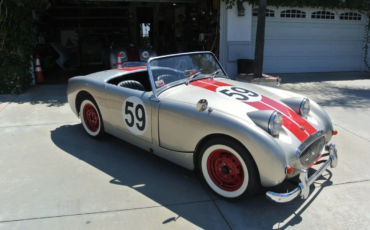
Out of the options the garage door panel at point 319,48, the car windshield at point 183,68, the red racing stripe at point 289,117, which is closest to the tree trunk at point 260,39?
the garage door panel at point 319,48

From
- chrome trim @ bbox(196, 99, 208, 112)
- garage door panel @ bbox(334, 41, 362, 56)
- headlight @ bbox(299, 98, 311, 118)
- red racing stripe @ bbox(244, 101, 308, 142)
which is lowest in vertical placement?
red racing stripe @ bbox(244, 101, 308, 142)

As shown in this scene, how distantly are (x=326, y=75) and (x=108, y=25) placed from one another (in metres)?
10.9

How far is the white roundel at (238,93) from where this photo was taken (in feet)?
10.5

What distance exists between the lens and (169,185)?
317 centimetres

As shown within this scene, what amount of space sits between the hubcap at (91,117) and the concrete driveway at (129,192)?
198 millimetres

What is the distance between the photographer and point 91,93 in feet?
13.7

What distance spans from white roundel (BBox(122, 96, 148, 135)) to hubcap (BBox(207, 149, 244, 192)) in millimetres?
964

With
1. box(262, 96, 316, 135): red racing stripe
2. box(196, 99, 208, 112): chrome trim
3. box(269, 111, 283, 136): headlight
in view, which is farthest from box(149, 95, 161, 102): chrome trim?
box(269, 111, 283, 136): headlight

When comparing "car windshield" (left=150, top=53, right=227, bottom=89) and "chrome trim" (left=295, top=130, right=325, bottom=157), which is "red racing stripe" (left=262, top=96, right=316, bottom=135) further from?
"car windshield" (left=150, top=53, right=227, bottom=89)

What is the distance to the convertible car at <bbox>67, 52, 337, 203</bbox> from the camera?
2553mm

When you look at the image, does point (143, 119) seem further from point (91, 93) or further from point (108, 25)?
point (108, 25)

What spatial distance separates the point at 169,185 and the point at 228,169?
0.75 m

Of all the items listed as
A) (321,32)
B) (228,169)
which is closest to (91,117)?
(228,169)

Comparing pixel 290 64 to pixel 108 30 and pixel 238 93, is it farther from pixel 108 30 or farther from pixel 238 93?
pixel 108 30
